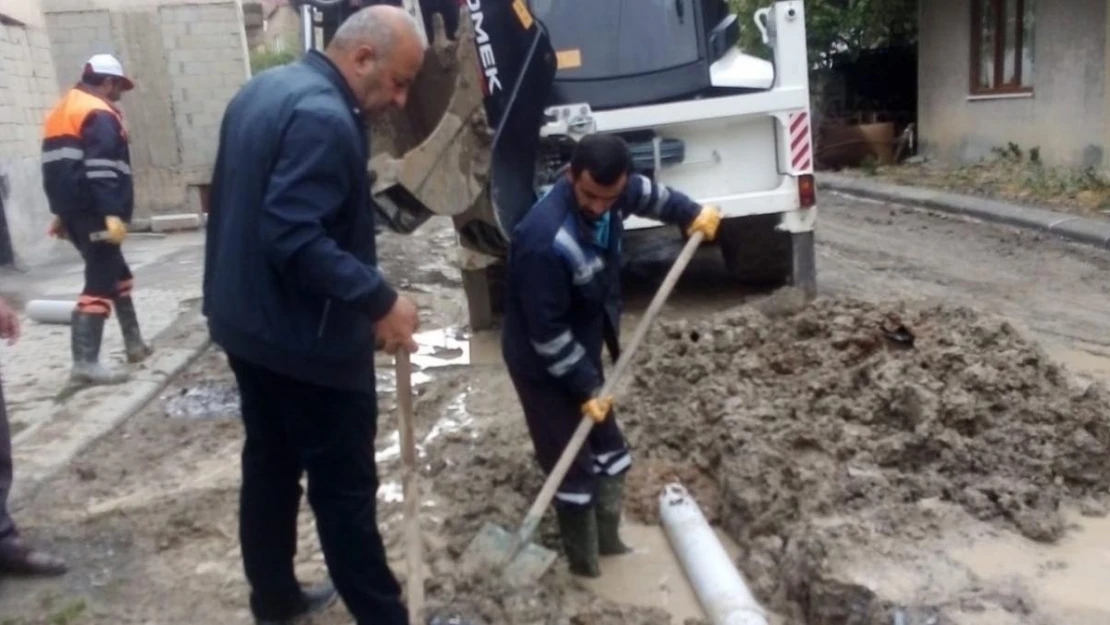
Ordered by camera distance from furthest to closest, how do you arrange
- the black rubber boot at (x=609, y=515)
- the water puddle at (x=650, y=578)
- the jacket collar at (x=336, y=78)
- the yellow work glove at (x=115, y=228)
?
the yellow work glove at (x=115, y=228) → the black rubber boot at (x=609, y=515) → the water puddle at (x=650, y=578) → the jacket collar at (x=336, y=78)

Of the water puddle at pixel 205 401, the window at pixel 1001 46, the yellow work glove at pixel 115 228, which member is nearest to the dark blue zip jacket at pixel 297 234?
the water puddle at pixel 205 401

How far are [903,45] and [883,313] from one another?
50.0 feet

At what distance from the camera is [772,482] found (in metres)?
4.38

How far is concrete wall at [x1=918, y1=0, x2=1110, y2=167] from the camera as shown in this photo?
1362 centimetres

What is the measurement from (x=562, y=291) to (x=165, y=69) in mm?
13221

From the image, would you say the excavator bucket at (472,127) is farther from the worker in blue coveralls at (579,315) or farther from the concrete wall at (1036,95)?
the concrete wall at (1036,95)

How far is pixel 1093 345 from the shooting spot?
6766mm

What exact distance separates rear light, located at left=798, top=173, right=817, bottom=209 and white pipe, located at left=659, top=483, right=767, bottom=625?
331 cm

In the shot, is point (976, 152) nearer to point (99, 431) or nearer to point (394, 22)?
point (99, 431)

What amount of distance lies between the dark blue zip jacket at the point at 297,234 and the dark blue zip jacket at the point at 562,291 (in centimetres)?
68

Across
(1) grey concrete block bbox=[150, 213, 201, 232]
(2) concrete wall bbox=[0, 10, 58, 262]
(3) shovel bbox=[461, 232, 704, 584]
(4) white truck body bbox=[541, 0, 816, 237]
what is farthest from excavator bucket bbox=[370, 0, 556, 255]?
(1) grey concrete block bbox=[150, 213, 201, 232]

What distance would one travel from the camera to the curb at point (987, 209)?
10461mm

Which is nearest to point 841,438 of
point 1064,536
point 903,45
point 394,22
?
point 1064,536

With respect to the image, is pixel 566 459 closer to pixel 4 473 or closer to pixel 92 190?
pixel 4 473
